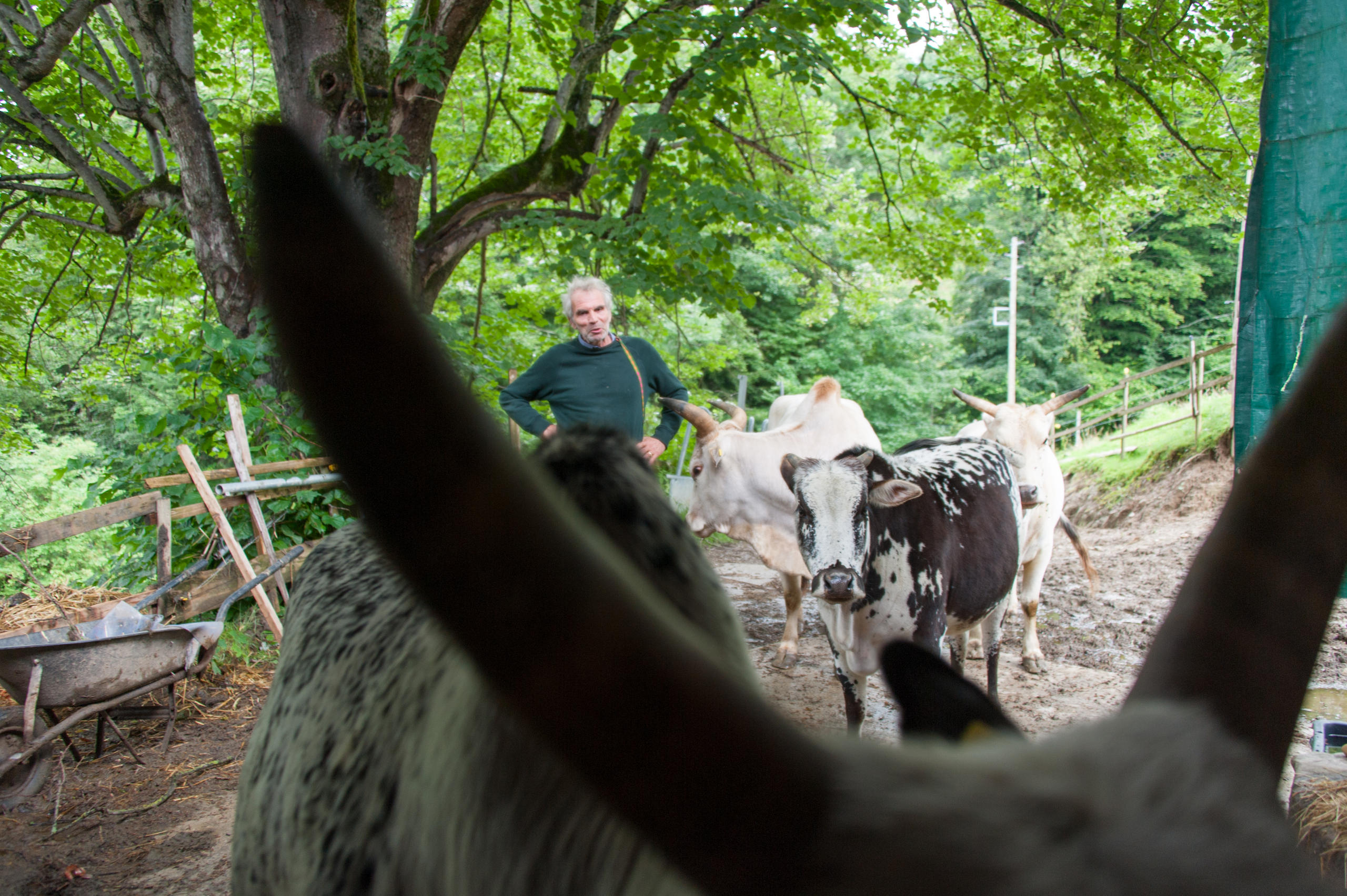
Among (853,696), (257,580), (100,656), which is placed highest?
(257,580)

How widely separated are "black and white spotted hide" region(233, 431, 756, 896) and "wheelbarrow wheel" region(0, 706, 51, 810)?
436 centimetres

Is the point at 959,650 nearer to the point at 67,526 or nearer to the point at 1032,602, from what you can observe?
the point at 1032,602

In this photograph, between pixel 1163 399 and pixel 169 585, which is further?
pixel 1163 399

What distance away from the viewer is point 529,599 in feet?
1.23

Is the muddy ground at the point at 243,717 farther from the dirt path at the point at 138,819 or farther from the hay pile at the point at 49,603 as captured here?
the hay pile at the point at 49,603

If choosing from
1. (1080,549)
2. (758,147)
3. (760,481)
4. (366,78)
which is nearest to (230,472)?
(366,78)

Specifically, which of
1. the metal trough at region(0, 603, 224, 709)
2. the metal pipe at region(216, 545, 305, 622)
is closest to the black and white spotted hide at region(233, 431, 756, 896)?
the metal trough at region(0, 603, 224, 709)

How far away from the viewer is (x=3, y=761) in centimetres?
413

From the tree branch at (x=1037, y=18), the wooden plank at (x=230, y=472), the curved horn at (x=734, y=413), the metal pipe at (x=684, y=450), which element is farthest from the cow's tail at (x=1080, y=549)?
the wooden plank at (x=230, y=472)

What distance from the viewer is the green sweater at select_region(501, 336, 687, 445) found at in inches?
188

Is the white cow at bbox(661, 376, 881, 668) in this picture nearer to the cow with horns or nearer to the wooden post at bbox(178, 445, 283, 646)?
the wooden post at bbox(178, 445, 283, 646)

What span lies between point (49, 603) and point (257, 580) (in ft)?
4.88

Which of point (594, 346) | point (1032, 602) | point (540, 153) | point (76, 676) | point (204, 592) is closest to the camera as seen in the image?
point (76, 676)

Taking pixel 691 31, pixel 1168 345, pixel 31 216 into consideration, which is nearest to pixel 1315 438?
pixel 691 31
